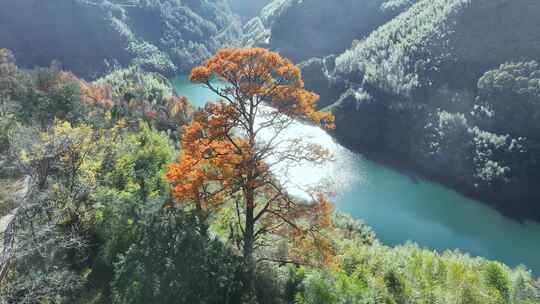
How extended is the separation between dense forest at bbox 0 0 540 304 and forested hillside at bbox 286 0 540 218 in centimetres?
31

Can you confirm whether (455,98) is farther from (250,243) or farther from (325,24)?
(325,24)

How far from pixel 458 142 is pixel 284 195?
66.0 metres

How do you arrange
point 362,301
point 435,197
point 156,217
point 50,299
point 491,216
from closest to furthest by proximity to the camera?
1. point 50,299
2. point 362,301
3. point 156,217
4. point 491,216
5. point 435,197

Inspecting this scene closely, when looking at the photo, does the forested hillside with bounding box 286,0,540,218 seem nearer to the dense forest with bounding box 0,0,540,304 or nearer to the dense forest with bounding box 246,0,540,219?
the dense forest with bounding box 246,0,540,219

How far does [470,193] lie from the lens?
67.6m

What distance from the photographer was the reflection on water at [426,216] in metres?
52.9

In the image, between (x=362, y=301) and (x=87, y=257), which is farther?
(x=87, y=257)

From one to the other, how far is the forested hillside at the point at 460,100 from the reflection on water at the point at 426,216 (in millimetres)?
4651

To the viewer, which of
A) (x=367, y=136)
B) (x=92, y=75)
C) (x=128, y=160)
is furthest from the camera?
(x=92, y=75)

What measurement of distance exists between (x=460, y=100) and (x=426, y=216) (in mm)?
31317

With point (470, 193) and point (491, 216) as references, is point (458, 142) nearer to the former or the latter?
point (470, 193)

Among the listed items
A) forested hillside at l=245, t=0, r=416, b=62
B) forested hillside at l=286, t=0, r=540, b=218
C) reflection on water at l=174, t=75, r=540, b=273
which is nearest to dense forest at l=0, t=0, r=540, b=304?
forested hillside at l=286, t=0, r=540, b=218

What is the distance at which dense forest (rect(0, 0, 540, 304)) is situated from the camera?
16531 mm

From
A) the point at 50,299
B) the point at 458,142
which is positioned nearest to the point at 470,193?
the point at 458,142
